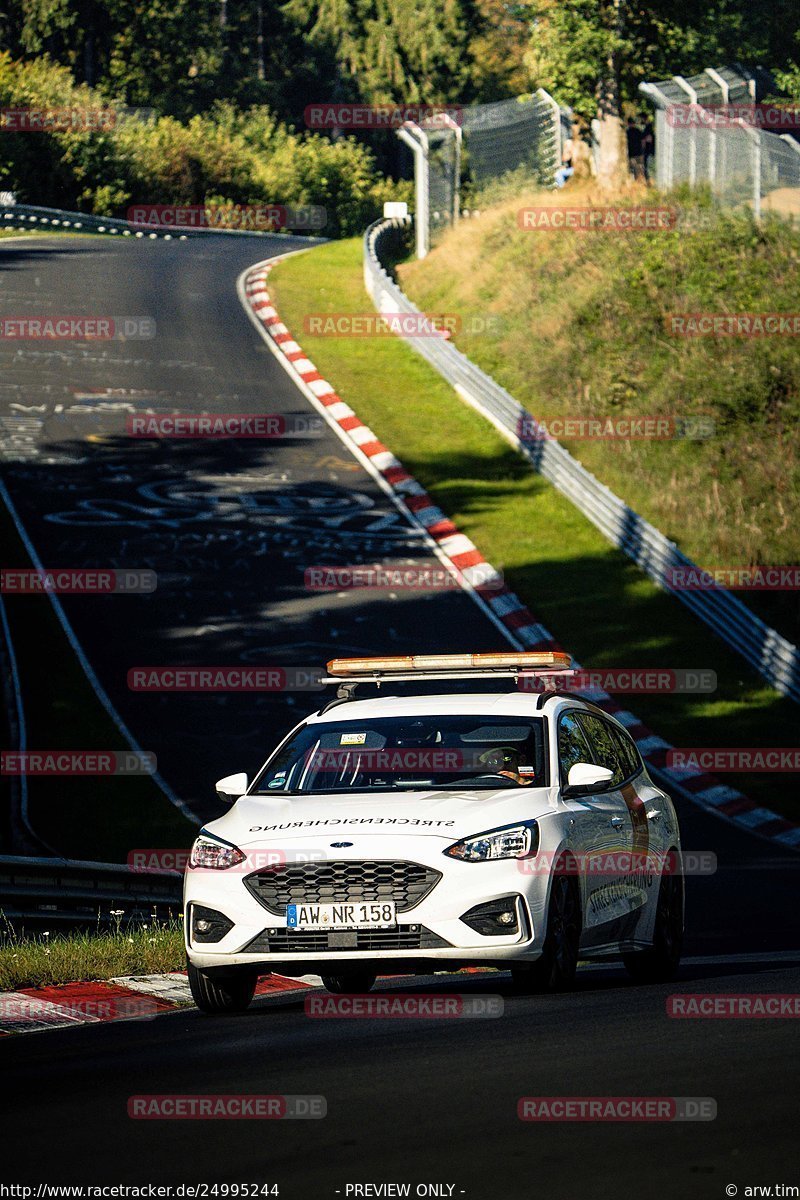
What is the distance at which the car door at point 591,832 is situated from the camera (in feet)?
31.3

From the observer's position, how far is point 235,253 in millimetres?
54094

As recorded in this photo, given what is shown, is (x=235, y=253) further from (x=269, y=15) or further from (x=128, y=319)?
(x=269, y=15)

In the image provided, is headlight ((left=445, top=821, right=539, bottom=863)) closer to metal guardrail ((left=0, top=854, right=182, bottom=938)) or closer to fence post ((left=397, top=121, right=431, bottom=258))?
metal guardrail ((left=0, top=854, right=182, bottom=938))

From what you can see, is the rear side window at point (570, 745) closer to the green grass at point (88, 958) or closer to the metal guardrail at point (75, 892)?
the green grass at point (88, 958)

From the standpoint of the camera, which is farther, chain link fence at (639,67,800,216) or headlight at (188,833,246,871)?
chain link fence at (639,67,800,216)

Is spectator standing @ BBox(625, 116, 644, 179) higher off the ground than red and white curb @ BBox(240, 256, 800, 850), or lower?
higher

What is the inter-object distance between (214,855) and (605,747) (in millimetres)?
2709

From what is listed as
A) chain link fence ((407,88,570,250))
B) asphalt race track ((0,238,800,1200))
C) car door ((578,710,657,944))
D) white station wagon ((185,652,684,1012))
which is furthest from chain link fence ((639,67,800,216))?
white station wagon ((185,652,684,1012))

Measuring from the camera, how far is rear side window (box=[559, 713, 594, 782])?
392 inches

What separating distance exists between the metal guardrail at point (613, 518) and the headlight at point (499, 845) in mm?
15332

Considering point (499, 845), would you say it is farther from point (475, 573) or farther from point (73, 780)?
point (475, 573)

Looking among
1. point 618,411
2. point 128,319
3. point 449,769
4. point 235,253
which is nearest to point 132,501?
point 618,411

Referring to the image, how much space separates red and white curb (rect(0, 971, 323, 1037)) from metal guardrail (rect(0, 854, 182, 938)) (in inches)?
67.7

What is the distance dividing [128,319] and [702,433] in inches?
567
